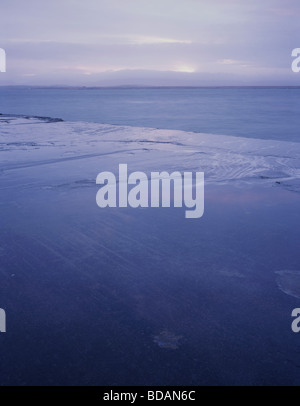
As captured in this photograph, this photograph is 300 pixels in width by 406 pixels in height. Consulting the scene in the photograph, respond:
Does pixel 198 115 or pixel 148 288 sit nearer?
pixel 148 288

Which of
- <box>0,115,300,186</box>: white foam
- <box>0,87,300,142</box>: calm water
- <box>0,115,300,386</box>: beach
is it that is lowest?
<box>0,115,300,386</box>: beach

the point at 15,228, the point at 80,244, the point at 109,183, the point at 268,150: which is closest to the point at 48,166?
the point at 109,183

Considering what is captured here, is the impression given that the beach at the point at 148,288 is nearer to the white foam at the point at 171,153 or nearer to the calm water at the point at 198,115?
the white foam at the point at 171,153

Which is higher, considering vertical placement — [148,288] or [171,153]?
[171,153]

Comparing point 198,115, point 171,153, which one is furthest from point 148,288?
point 198,115

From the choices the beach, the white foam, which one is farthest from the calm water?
the beach

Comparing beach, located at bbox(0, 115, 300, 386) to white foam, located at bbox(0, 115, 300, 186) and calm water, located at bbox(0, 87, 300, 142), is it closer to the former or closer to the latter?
white foam, located at bbox(0, 115, 300, 186)

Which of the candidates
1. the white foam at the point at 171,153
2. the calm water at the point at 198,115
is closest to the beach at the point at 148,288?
the white foam at the point at 171,153

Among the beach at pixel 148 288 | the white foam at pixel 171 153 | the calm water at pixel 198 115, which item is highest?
the calm water at pixel 198 115

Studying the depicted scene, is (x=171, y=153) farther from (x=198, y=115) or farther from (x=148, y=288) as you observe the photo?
(x=198, y=115)

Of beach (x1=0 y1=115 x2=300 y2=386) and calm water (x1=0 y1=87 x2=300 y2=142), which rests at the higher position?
calm water (x1=0 y1=87 x2=300 y2=142)

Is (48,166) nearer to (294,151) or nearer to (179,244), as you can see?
(179,244)
